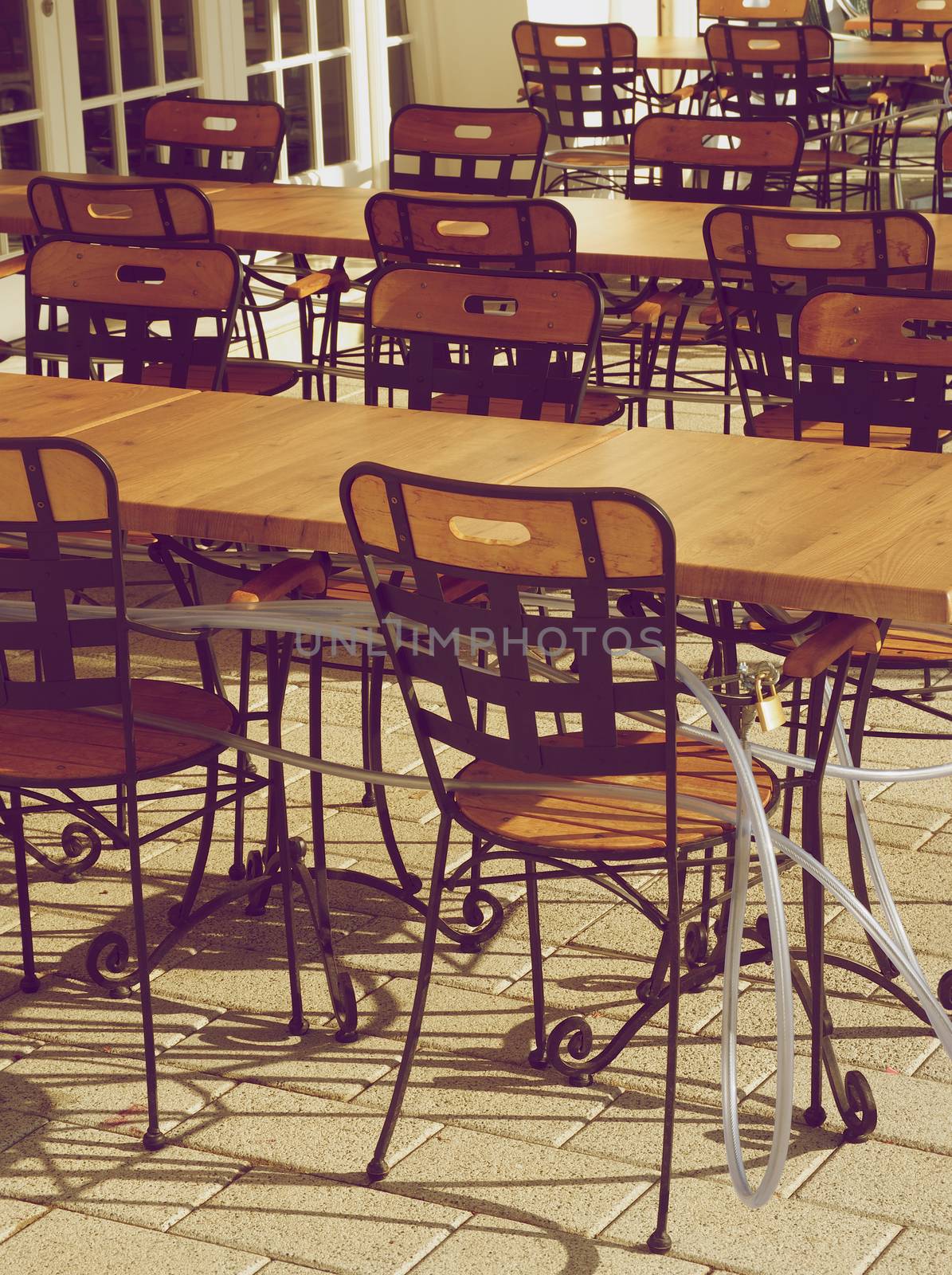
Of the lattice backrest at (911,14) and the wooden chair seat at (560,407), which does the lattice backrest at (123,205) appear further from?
the lattice backrest at (911,14)

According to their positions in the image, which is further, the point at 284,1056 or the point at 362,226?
the point at 362,226

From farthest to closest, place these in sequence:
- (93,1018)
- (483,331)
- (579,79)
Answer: (579,79) → (483,331) → (93,1018)

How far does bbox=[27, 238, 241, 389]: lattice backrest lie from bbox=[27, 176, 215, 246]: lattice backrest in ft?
2.51

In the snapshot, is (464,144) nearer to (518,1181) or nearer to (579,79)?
(579,79)

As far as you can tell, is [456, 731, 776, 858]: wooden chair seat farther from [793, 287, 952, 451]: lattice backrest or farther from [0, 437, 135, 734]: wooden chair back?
[793, 287, 952, 451]: lattice backrest

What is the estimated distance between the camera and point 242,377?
5.43 meters

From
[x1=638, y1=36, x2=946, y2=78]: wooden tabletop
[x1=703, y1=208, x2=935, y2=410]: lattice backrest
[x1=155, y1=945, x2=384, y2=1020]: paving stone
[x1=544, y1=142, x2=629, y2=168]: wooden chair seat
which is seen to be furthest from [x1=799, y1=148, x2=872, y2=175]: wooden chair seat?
[x1=155, y1=945, x2=384, y2=1020]: paving stone

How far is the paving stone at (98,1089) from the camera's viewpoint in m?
2.94

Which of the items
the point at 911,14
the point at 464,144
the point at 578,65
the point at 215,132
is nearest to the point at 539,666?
the point at 464,144

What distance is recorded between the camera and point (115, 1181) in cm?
276

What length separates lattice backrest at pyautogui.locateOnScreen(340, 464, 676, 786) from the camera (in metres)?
2.40

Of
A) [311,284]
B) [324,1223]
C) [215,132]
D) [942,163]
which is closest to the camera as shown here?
[324,1223]

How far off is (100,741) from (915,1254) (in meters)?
1.42

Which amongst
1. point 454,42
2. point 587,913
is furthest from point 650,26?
point 587,913
